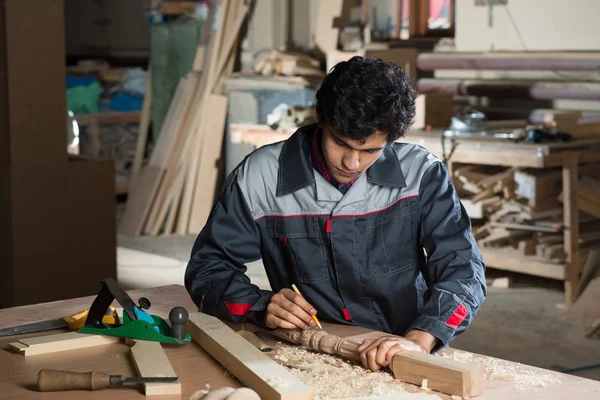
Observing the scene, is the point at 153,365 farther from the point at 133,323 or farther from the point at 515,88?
the point at 515,88

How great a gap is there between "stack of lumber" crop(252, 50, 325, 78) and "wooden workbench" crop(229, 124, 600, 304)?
1885 mm

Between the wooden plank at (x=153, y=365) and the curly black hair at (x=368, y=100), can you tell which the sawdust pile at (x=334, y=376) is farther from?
the curly black hair at (x=368, y=100)

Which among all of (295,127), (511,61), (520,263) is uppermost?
(511,61)

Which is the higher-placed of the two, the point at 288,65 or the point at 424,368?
the point at 288,65

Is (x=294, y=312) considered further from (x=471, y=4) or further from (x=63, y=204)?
(x=471, y=4)

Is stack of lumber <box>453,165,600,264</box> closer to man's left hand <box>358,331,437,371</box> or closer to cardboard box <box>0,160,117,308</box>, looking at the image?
cardboard box <box>0,160,117,308</box>

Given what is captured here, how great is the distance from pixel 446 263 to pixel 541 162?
323 cm

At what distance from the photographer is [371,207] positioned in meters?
2.41

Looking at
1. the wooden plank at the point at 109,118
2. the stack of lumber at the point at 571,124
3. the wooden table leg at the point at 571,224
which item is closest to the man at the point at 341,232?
the wooden table leg at the point at 571,224

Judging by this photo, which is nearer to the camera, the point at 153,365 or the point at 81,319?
the point at 153,365

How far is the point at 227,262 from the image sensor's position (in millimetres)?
2445

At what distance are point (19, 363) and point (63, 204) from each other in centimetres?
278

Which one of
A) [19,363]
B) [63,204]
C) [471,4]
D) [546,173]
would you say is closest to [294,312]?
[19,363]

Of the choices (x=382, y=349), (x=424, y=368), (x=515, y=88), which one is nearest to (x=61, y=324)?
(x=382, y=349)
